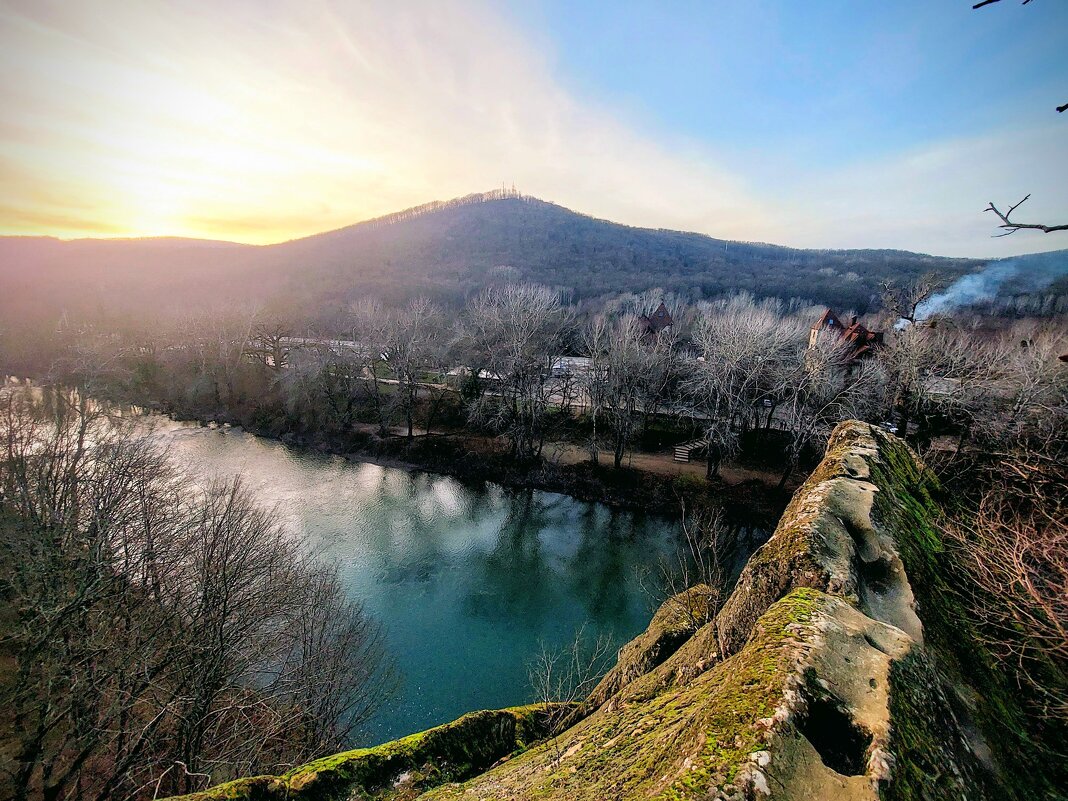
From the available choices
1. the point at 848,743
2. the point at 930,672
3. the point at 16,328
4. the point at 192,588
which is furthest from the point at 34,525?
the point at 16,328

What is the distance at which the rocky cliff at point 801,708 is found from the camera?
2314mm

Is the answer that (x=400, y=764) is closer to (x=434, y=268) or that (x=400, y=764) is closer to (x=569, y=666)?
(x=569, y=666)

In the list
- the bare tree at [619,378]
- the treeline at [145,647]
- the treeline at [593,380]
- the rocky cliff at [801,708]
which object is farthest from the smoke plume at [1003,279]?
the treeline at [145,647]

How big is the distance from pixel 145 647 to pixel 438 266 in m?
96.9

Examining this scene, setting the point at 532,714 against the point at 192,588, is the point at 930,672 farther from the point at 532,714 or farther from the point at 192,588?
the point at 192,588

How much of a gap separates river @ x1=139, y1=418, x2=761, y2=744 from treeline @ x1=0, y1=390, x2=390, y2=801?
2.48 m

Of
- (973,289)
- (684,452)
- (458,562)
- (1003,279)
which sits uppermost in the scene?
(1003,279)

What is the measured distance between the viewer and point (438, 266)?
9831 centimetres

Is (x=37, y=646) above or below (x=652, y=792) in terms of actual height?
below

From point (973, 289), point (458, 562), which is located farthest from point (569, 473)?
point (973, 289)

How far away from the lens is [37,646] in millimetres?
8578

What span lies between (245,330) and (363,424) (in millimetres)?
16015

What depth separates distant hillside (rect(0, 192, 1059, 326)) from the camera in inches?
2285

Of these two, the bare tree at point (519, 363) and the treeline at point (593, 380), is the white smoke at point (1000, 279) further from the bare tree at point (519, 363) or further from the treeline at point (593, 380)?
the bare tree at point (519, 363)
